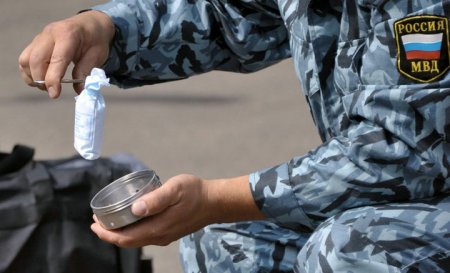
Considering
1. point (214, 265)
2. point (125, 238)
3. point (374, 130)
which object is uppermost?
point (374, 130)

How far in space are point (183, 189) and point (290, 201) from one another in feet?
0.65

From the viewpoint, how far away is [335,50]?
7.39ft

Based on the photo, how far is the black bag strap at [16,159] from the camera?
2734 millimetres

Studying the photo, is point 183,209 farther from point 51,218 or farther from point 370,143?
point 51,218

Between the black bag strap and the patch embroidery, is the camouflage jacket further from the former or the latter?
the black bag strap

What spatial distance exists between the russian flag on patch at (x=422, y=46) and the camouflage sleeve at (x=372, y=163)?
0.19 ft

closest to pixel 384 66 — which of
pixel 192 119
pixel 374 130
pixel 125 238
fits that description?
pixel 374 130

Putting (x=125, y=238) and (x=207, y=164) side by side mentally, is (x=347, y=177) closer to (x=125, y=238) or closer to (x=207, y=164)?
(x=125, y=238)

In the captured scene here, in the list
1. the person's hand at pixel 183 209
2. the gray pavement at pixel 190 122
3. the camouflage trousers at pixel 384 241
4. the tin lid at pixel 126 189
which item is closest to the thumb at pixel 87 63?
the tin lid at pixel 126 189

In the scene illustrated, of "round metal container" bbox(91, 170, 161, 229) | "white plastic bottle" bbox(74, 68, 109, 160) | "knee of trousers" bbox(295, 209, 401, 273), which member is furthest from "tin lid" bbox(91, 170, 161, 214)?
"knee of trousers" bbox(295, 209, 401, 273)

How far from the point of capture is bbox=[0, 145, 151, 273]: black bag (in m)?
2.73

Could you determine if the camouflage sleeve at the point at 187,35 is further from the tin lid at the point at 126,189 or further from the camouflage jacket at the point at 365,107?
the tin lid at the point at 126,189

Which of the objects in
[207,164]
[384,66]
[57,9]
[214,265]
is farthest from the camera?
[57,9]

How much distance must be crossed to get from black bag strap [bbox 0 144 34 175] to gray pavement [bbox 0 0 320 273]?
160cm
